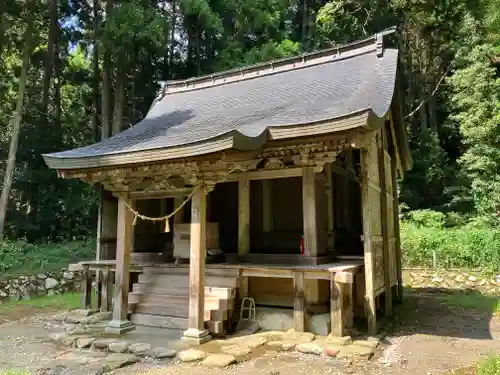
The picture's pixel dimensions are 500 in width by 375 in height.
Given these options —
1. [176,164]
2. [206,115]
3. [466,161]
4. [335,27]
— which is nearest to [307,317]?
[176,164]

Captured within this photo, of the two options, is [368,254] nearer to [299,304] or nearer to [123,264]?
[299,304]

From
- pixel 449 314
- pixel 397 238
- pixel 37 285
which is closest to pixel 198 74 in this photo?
pixel 37 285

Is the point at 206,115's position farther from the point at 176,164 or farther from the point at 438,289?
the point at 438,289

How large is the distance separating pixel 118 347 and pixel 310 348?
265 cm

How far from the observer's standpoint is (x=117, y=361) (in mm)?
5328

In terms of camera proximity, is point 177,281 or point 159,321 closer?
point 159,321

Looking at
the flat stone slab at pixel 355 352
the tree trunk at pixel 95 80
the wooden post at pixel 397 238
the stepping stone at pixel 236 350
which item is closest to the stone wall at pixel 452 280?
the wooden post at pixel 397 238

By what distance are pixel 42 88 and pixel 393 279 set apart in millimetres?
18334

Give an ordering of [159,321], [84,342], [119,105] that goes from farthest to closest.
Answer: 1. [119,105]
2. [159,321]
3. [84,342]

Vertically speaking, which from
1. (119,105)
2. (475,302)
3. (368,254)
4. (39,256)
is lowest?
(475,302)

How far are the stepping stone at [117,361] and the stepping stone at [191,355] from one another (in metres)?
0.59

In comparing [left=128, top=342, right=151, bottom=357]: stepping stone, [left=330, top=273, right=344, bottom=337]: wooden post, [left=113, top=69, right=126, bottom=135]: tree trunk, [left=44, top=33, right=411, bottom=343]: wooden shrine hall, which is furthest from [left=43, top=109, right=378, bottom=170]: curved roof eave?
[left=113, top=69, right=126, bottom=135]: tree trunk

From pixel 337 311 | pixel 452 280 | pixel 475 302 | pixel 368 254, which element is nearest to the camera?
pixel 337 311

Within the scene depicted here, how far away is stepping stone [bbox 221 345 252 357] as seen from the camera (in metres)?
5.67
